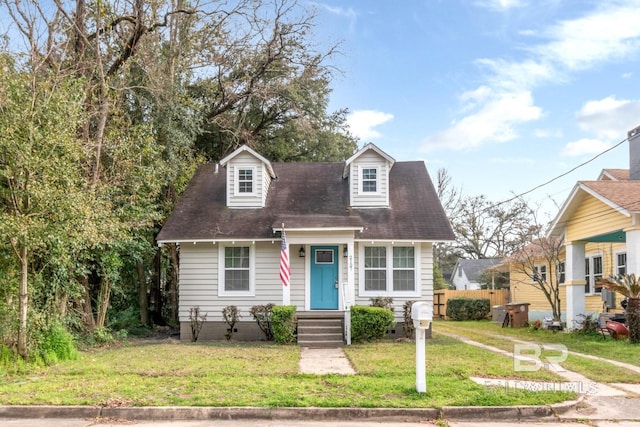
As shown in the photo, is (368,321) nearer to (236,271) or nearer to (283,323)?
(283,323)

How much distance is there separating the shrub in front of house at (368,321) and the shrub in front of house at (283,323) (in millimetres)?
1655

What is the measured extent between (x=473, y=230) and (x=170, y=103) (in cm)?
3329

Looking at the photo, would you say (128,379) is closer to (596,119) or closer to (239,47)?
(239,47)

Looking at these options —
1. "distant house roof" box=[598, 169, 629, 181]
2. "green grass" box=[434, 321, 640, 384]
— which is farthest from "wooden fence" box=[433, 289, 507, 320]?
"green grass" box=[434, 321, 640, 384]

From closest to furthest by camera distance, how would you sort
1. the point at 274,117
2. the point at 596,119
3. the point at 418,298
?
1. the point at 418,298
2. the point at 596,119
3. the point at 274,117

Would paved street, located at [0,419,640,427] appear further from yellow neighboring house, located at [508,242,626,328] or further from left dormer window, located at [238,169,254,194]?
yellow neighboring house, located at [508,242,626,328]

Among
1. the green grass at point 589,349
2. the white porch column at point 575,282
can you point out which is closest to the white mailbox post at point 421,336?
the green grass at point 589,349

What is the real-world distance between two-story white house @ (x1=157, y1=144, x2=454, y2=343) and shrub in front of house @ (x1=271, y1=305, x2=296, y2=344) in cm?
40

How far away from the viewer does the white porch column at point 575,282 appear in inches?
674

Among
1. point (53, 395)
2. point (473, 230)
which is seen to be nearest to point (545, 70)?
point (53, 395)

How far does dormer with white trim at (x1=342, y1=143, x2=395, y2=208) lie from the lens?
56.8 ft

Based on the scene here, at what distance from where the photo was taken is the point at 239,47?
2189 cm

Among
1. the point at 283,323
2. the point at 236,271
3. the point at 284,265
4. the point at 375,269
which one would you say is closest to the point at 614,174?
the point at 375,269

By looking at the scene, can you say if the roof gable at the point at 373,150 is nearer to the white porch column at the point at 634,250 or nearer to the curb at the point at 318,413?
the white porch column at the point at 634,250
